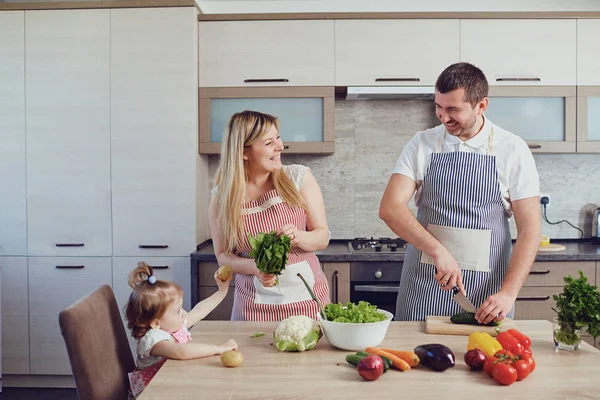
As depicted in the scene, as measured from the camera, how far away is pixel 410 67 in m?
3.59

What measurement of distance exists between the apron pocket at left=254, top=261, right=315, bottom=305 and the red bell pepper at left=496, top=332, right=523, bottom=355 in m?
0.84

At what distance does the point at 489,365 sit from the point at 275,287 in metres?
0.95

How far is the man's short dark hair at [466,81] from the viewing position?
77.7 inches

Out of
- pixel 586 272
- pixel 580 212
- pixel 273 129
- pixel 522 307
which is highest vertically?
pixel 273 129

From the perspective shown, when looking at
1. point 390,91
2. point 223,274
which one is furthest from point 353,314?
point 390,91

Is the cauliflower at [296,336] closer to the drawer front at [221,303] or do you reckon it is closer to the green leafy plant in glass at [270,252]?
the green leafy plant in glass at [270,252]

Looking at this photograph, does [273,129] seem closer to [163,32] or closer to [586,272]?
[163,32]

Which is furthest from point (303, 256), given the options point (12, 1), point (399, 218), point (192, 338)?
point (12, 1)

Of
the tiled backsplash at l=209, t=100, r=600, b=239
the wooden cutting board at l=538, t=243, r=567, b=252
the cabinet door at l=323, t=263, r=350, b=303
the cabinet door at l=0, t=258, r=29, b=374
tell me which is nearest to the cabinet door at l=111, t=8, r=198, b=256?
the tiled backsplash at l=209, t=100, r=600, b=239

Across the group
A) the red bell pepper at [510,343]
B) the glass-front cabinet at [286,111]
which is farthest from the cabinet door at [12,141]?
the red bell pepper at [510,343]

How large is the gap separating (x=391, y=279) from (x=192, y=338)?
173cm

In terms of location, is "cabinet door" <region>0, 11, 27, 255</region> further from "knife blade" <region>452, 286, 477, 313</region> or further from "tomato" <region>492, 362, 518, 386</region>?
→ "tomato" <region>492, 362, 518, 386</region>

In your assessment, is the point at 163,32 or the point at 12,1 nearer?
the point at 163,32

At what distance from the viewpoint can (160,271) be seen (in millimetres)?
3541
